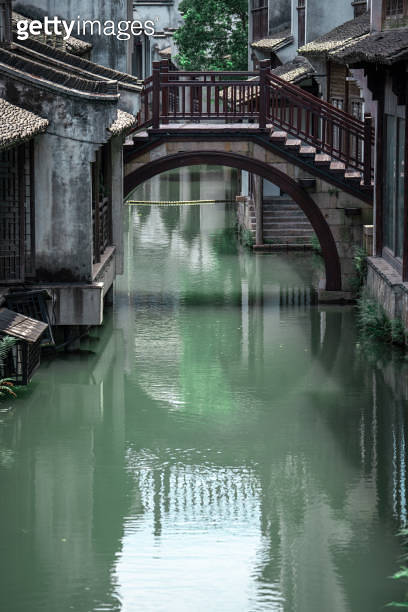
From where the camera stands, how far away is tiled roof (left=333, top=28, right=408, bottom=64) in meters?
18.8

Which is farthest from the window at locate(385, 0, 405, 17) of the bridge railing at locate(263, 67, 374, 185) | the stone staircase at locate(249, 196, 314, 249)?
the stone staircase at locate(249, 196, 314, 249)

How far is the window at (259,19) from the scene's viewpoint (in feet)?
131

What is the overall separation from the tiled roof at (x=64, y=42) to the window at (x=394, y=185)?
23.3 ft

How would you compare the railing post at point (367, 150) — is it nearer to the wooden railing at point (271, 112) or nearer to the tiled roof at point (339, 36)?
the wooden railing at point (271, 112)

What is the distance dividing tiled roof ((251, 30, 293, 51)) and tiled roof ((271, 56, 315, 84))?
1452 millimetres

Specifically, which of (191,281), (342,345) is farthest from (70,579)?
(191,281)

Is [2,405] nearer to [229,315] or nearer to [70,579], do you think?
[70,579]

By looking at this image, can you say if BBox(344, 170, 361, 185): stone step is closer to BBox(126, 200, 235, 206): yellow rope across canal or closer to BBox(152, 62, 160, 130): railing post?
BBox(152, 62, 160, 130): railing post

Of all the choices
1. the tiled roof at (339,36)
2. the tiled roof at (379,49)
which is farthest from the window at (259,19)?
the tiled roof at (379,49)

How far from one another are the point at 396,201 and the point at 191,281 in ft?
23.0

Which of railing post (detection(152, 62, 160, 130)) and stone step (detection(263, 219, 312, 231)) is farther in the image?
stone step (detection(263, 219, 312, 231))

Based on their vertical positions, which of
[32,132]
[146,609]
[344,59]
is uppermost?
[344,59]

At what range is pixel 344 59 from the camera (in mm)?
21859

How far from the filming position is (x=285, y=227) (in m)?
33.2
